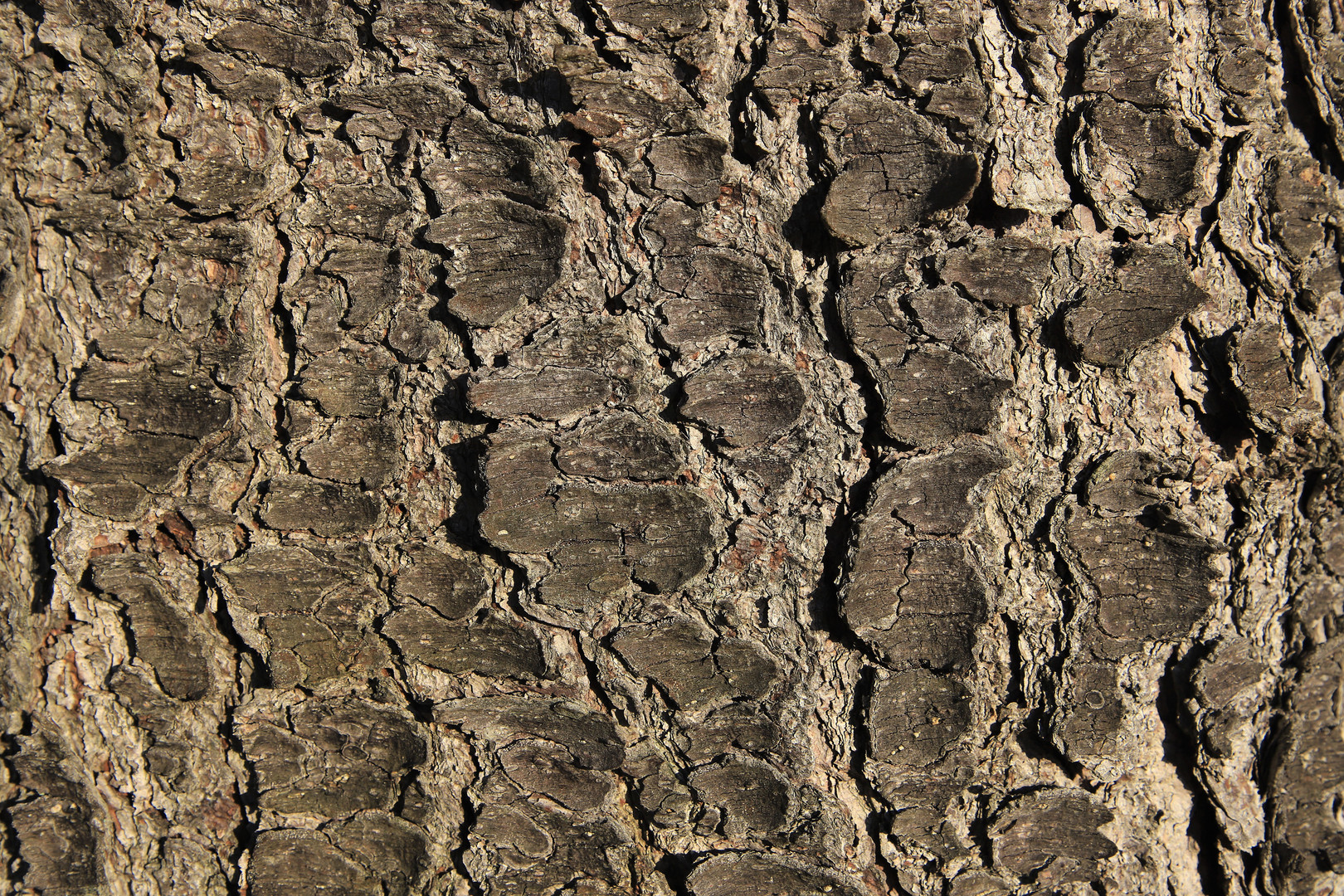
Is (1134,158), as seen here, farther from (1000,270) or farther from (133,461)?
(133,461)

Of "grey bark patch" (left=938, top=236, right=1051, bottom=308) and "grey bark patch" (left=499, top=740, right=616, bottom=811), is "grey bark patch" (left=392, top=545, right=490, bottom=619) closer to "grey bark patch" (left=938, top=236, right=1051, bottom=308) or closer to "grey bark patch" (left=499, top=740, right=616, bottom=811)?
"grey bark patch" (left=499, top=740, right=616, bottom=811)

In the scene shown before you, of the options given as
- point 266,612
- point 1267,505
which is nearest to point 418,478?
point 266,612

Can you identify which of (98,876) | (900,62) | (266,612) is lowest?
(98,876)

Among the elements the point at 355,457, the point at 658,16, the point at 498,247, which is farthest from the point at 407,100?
the point at 355,457

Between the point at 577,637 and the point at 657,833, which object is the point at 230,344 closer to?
the point at 577,637

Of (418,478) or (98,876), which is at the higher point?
(418,478)

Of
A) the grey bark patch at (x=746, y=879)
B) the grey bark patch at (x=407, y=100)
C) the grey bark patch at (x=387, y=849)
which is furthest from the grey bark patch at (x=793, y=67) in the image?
the grey bark patch at (x=387, y=849)
